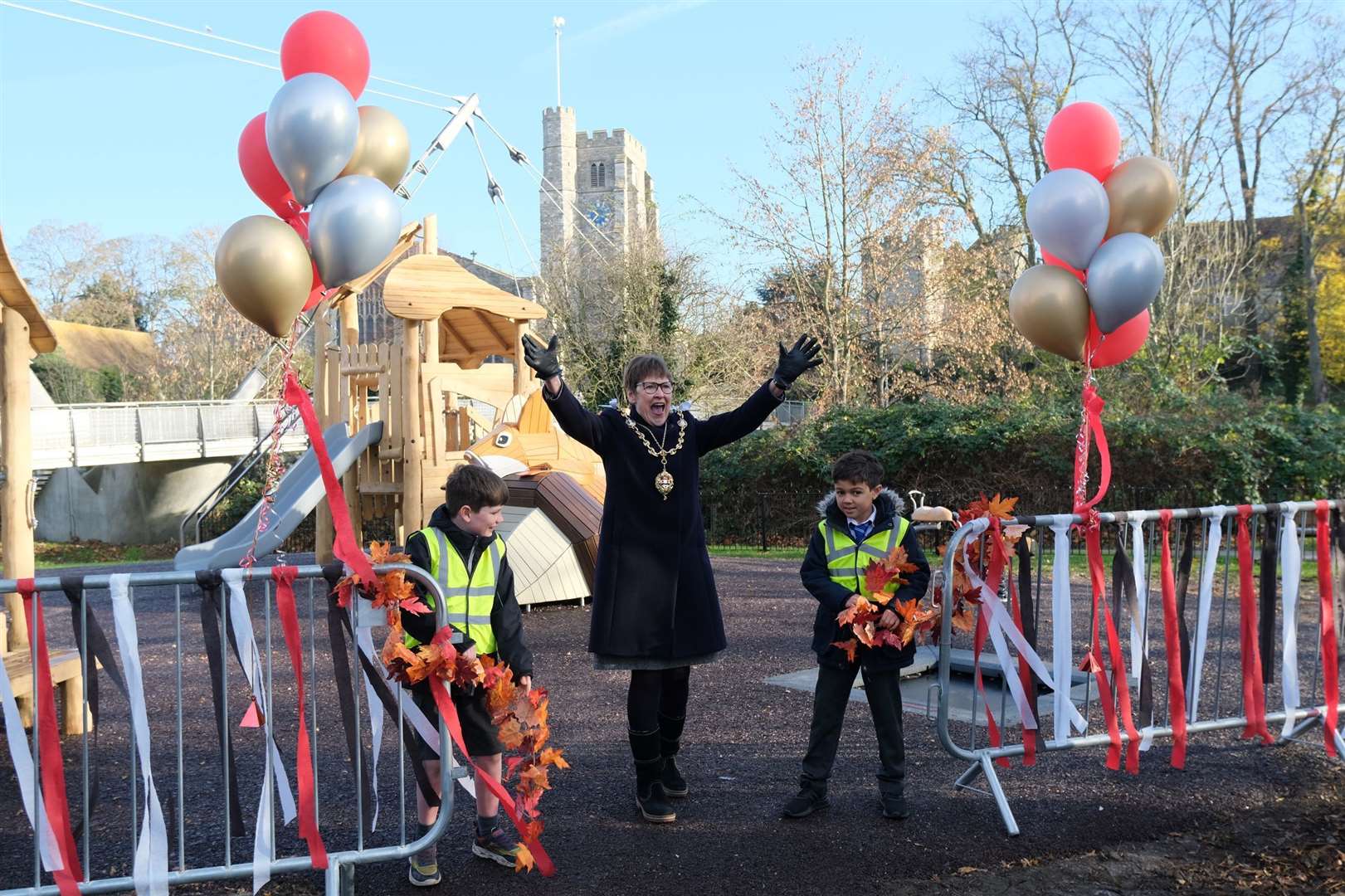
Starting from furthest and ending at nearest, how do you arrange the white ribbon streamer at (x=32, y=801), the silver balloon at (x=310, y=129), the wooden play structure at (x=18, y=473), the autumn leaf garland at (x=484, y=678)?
the wooden play structure at (x=18, y=473) → the silver balloon at (x=310, y=129) → the autumn leaf garland at (x=484, y=678) → the white ribbon streamer at (x=32, y=801)

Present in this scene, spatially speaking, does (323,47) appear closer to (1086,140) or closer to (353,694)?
(353,694)

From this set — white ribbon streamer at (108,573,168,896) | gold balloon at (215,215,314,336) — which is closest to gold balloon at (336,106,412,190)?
gold balloon at (215,215,314,336)

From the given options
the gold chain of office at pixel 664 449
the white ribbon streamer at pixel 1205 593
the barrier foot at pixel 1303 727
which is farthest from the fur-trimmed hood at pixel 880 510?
the barrier foot at pixel 1303 727

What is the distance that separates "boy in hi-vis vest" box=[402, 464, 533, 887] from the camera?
3.71m

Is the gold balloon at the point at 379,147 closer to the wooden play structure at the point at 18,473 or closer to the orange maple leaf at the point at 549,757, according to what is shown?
the wooden play structure at the point at 18,473

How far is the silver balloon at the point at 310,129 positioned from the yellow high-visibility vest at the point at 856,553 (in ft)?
7.86

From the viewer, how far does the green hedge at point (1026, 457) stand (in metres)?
13.8

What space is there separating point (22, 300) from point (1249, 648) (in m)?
6.34

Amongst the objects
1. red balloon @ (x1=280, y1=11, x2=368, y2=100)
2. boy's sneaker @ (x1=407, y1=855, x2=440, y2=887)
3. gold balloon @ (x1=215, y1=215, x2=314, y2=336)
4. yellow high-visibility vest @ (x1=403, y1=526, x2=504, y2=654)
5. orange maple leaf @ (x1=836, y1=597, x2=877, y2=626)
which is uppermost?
red balloon @ (x1=280, y1=11, x2=368, y2=100)

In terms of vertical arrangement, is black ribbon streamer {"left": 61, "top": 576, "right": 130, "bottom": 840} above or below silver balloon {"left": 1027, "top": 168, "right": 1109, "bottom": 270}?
below

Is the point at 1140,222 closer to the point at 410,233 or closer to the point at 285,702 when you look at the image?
the point at 285,702

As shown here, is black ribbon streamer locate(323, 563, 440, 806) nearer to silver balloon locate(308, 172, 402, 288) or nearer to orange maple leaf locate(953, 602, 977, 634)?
silver balloon locate(308, 172, 402, 288)

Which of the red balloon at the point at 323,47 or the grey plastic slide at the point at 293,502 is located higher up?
the red balloon at the point at 323,47

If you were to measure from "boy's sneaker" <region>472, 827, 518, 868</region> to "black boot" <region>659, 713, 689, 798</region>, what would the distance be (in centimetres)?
75
